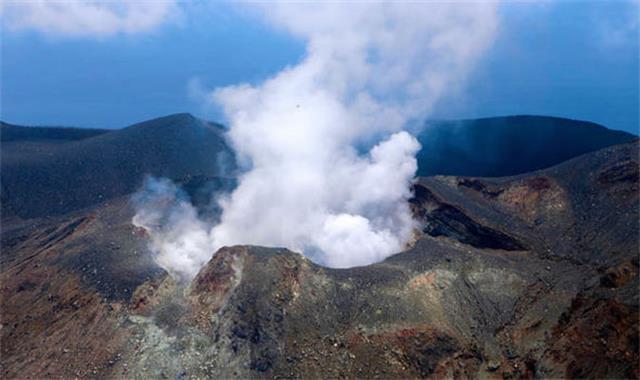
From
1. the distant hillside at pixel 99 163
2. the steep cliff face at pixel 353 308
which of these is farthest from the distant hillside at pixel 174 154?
the steep cliff face at pixel 353 308

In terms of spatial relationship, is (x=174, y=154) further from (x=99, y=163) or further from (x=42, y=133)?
(x=42, y=133)

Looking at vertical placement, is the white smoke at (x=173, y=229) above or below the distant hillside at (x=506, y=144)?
below

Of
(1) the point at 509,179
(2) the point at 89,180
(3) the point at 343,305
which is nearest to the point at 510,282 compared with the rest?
(3) the point at 343,305

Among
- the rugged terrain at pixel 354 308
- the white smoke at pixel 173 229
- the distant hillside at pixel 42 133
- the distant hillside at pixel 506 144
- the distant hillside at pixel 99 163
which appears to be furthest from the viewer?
the distant hillside at pixel 42 133

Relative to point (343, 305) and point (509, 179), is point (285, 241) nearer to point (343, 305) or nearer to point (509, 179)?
point (343, 305)

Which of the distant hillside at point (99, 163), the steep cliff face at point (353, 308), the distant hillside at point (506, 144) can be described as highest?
the distant hillside at point (506, 144)

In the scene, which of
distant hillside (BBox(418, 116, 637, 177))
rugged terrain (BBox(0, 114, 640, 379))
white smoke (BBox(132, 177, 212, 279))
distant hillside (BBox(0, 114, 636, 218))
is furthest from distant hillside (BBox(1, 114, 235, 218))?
distant hillside (BBox(418, 116, 637, 177))

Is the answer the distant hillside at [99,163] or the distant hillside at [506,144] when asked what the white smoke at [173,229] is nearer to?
the distant hillside at [99,163]
